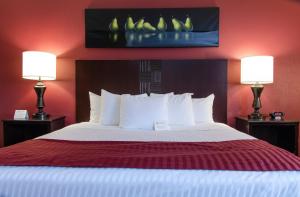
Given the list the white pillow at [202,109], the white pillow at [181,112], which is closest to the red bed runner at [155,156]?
the white pillow at [181,112]

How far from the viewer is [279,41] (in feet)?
9.57

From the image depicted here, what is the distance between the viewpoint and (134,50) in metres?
2.99

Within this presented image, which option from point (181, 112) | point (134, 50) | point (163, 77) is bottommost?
point (181, 112)

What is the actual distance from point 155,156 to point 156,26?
207 cm

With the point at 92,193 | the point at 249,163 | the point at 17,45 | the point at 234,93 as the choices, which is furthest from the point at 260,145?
the point at 17,45

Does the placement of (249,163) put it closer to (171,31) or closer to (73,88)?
(171,31)

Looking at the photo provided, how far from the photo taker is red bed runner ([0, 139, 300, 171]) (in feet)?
3.63

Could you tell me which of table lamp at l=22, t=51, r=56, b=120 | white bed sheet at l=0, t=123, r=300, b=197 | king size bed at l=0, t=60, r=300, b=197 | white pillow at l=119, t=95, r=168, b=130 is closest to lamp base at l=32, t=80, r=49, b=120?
table lamp at l=22, t=51, r=56, b=120

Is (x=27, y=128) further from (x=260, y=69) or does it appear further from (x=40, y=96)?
(x=260, y=69)

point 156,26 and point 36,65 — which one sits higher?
point 156,26

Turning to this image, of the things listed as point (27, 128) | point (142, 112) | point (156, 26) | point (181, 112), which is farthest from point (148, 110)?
point (27, 128)

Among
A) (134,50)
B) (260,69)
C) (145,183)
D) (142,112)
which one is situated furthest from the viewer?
(134,50)

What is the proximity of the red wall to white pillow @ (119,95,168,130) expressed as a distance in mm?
813

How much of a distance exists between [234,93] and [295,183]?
6.58 feet
